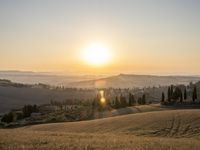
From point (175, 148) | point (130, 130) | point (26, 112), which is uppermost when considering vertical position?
point (175, 148)

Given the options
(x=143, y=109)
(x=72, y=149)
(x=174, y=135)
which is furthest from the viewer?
(x=143, y=109)

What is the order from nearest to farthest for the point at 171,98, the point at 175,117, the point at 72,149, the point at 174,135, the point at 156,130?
the point at 72,149 → the point at 174,135 → the point at 156,130 → the point at 175,117 → the point at 171,98

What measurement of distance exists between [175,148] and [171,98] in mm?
112699

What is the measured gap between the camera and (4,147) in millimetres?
21266

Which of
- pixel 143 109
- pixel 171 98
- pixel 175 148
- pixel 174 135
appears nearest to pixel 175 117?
pixel 174 135

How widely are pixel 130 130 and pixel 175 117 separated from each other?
10.6 metres

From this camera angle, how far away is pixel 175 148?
2297cm

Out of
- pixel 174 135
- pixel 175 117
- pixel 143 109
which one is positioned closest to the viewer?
pixel 174 135

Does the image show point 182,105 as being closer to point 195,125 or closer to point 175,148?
point 195,125

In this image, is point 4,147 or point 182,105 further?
point 182,105

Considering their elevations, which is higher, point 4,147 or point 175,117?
point 4,147

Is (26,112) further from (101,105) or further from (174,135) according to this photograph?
(174,135)

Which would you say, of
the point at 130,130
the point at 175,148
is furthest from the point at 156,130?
the point at 175,148

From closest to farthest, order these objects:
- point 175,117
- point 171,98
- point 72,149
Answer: point 72,149 → point 175,117 → point 171,98
